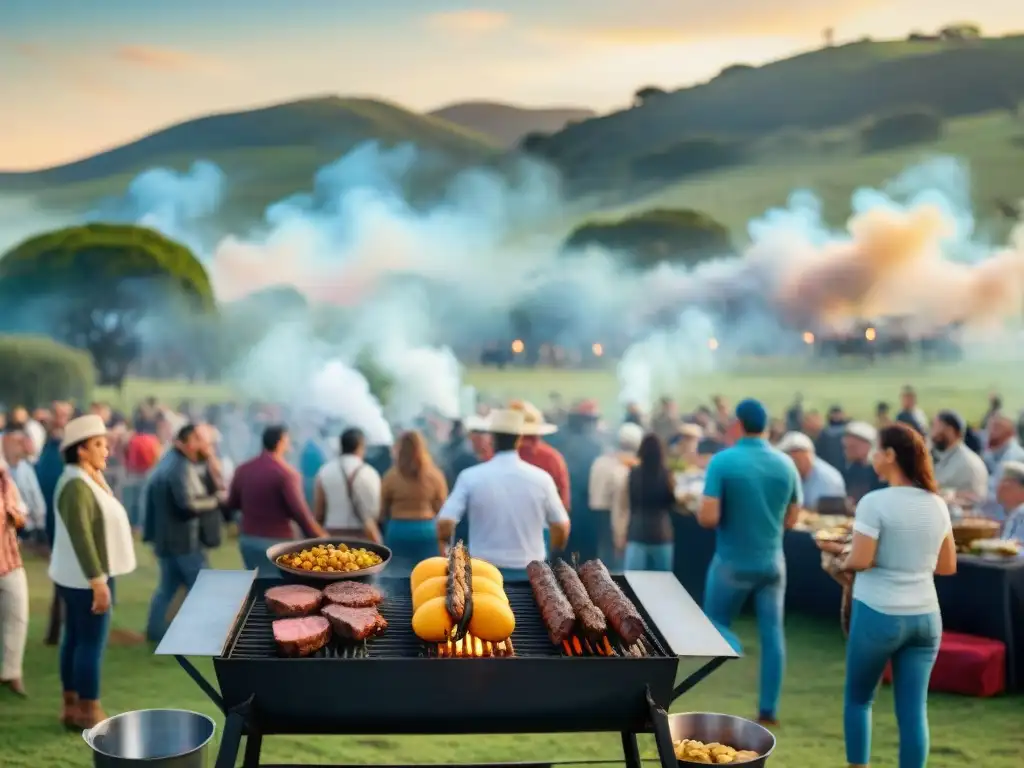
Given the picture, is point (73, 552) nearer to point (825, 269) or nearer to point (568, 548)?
point (568, 548)

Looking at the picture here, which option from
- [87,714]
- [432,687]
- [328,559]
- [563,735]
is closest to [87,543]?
[87,714]

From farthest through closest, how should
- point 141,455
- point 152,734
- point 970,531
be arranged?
1. point 141,455
2. point 970,531
3. point 152,734

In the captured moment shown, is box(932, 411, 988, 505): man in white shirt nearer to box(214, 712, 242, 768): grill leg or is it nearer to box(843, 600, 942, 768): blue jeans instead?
box(843, 600, 942, 768): blue jeans

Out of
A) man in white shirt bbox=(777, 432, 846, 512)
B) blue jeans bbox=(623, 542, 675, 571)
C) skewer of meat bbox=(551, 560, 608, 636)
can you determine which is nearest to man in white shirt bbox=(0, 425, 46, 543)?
blue jeans bbox=(623, 542, 675, 571)

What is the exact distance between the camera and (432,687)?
3654 mm

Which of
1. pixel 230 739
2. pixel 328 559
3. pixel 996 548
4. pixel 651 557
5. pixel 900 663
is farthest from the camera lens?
pixel 651 557

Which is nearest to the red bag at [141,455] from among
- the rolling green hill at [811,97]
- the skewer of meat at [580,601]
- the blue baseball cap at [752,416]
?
the blue baseball cap at [752,416]

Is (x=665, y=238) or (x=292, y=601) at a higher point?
(x=665, y=238)

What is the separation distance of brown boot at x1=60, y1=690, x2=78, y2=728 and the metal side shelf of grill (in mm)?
2552

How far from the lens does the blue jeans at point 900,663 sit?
4.59m

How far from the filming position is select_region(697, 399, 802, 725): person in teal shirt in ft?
18.9

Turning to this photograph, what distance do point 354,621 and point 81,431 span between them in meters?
2.33

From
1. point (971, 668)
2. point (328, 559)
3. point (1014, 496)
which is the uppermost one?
point (328, 559)

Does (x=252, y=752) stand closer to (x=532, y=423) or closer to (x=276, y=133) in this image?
(x=532, y=423)
